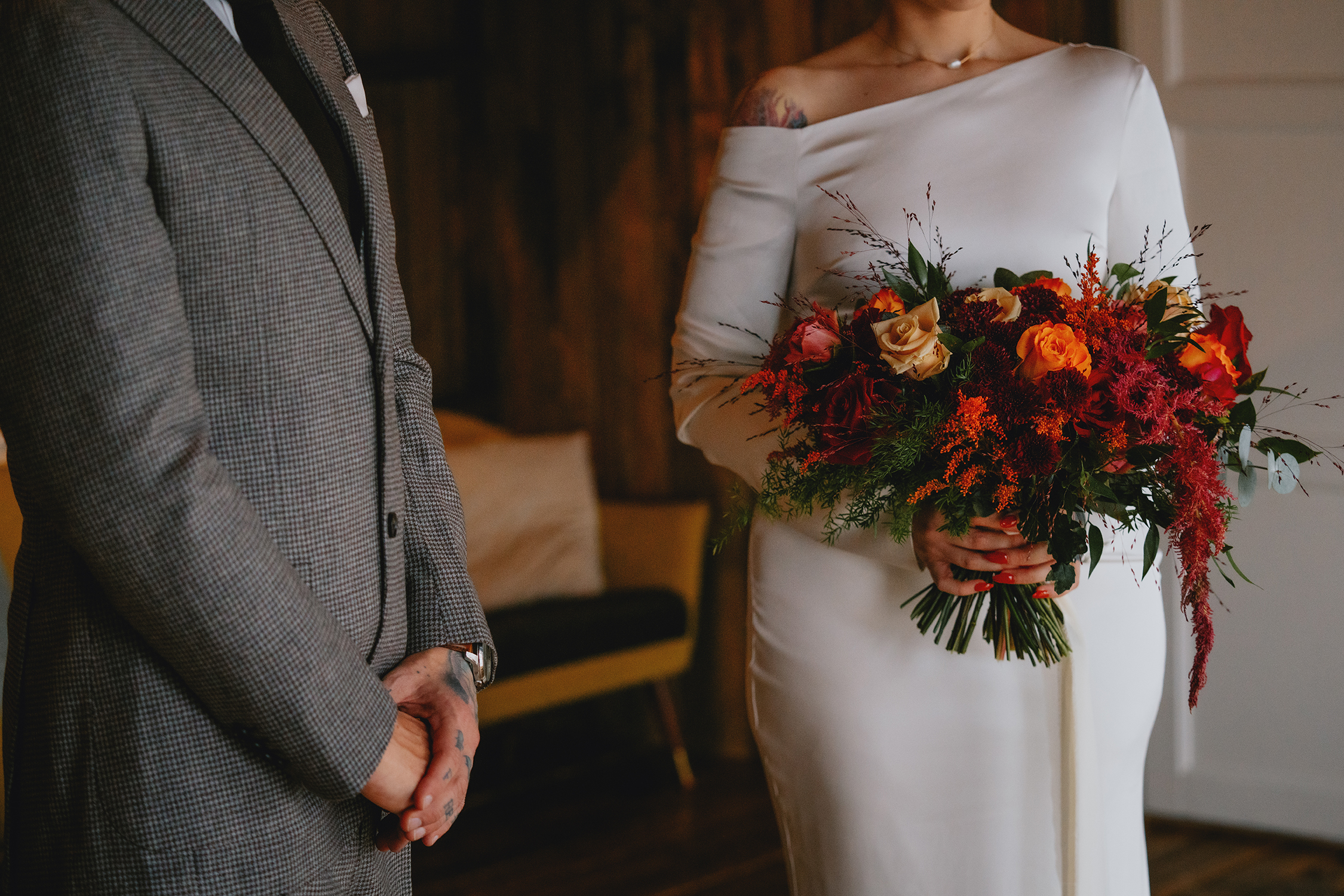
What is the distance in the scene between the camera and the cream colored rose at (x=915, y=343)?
1255 millimetres

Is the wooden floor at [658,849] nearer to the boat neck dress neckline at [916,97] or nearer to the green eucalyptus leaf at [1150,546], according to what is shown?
the green eucalyptus leaf at [1150,546]

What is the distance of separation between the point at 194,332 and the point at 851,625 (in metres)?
0.96

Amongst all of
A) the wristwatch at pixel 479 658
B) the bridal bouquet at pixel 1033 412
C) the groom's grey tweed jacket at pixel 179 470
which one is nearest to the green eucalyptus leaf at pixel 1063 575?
the bridal bouquet at pixel 1033 412

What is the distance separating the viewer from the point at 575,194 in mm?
4148

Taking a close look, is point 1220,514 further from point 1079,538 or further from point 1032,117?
point 1032,117

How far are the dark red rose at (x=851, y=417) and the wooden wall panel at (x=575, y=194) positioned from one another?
91.2 inches

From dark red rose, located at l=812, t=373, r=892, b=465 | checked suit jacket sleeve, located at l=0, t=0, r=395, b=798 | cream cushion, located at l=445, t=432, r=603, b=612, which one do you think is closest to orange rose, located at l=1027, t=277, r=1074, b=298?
dark red rose, located at l=812, t=373, r=892, b=465

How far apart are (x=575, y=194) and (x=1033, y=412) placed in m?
3.14

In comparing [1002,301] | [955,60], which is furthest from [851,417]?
[955,60]

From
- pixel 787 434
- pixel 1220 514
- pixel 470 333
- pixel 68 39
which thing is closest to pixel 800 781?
pixel 787 434

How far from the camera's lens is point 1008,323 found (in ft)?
4.21

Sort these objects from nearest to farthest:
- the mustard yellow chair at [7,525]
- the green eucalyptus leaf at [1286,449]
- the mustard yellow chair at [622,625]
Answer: the green eucalyptus leaf at [1286,449] → the mustard yellow chair at [7,525] → the mustard yellow chair at [622,625]

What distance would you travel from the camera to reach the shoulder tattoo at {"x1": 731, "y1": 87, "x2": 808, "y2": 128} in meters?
1.64

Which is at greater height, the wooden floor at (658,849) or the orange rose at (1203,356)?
the orange rose at (1203,356)
